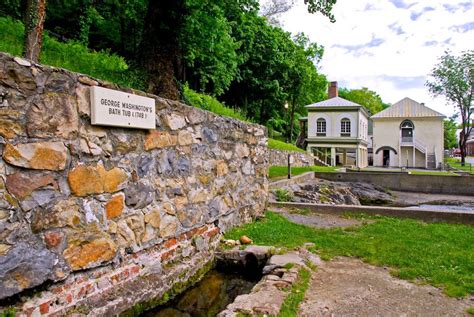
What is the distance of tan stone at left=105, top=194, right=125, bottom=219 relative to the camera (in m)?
3.18

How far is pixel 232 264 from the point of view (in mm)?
4711

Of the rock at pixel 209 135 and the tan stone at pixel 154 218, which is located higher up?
the rock at pixel 209 135

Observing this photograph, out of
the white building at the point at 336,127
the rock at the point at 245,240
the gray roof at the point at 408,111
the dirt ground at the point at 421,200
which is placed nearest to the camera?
the rock at the point at 245,240

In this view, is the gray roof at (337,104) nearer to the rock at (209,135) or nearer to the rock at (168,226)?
the rock at (209,135)

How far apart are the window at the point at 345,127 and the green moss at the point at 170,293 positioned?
32547mm

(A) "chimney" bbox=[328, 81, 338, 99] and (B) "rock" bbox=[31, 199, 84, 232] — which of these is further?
(A) "chimney" bbox=[328, 81, 338, 99]

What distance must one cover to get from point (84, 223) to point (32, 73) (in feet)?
3.99

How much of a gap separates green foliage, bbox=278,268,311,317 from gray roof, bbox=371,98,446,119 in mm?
37167

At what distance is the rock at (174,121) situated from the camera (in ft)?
13.3

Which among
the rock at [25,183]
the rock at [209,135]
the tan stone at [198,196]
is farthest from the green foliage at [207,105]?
the rock at [25,183]

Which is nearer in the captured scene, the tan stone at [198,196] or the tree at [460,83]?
the tan stone at [198,196]

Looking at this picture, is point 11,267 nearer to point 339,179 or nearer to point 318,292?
point 318,292

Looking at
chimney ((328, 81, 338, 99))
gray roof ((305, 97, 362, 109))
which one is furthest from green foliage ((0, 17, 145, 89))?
chimney ((328, 81, 338, 99))

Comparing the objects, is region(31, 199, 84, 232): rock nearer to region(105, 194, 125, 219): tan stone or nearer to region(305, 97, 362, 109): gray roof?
region(105, 194, 125, 219): tan stone
